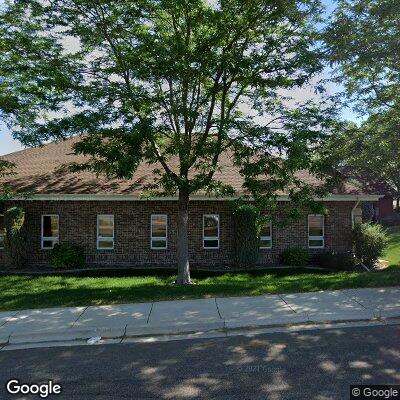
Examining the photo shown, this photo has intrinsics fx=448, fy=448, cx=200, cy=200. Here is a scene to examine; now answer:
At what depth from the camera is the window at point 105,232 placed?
18.4m

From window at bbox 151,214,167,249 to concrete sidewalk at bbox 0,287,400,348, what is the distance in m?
8.90

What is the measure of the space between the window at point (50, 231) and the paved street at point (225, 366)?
11978 millimetres

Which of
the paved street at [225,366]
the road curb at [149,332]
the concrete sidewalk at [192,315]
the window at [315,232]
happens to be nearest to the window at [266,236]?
the window at [315,232]

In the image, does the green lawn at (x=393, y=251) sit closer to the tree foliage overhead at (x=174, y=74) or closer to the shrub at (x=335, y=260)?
the shrub at (x=335, y=260)

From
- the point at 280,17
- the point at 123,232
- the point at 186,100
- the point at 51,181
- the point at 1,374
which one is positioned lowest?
the point at 1,374

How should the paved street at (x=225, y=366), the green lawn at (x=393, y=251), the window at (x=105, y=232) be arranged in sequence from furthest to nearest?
the green lawn at (x=393, y=251) < the window at (x=105, y=232) < the paved street at (x=225, y=366)

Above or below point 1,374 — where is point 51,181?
above

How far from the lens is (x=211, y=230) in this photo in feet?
61.3

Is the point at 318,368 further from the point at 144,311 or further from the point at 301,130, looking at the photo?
the point at 301,130

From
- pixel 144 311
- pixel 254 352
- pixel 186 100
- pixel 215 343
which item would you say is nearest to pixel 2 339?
pixel 144 311

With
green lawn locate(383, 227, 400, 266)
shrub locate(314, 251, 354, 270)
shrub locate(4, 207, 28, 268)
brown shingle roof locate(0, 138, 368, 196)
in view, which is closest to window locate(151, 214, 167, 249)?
brown shingle roof locate(0, 138, 368, 196)

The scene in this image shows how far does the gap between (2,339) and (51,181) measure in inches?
490

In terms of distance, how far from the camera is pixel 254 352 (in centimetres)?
650

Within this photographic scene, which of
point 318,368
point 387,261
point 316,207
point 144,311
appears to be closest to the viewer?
point 318,368
